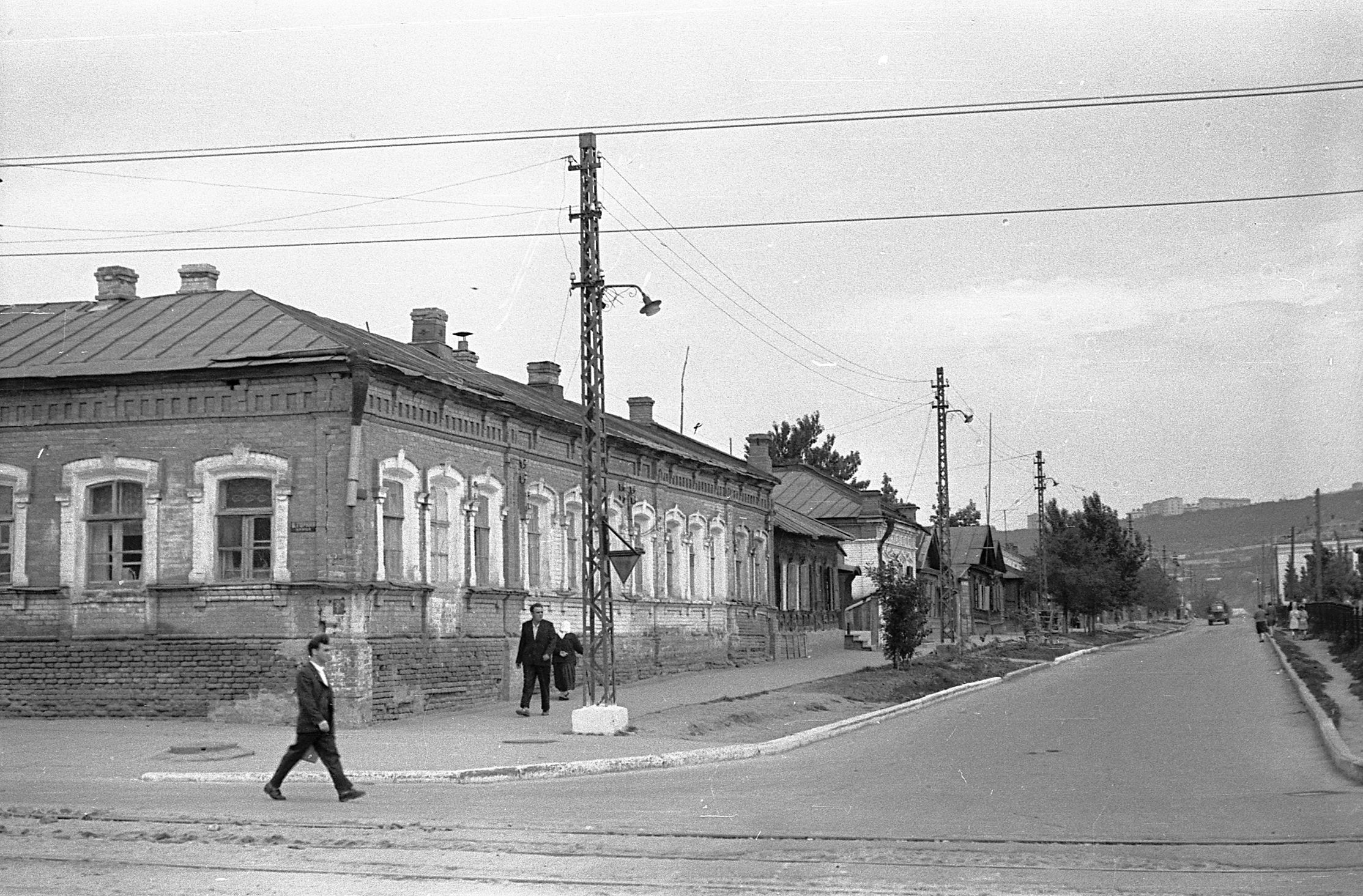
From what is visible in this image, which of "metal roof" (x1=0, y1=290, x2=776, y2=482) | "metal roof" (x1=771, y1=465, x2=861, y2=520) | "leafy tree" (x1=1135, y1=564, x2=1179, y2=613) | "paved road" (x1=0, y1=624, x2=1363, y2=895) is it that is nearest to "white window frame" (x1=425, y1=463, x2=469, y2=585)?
"metal roof" (x1=0, y1=290, x2=776, y2=482)

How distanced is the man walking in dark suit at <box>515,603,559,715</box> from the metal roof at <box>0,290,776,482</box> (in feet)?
13.6

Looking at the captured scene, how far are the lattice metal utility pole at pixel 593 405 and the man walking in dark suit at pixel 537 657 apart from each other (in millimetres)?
2456

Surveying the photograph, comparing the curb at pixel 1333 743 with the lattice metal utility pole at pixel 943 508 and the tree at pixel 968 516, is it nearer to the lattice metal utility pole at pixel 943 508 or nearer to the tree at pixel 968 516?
A: the lattice metal utility pole at pixel 943 508

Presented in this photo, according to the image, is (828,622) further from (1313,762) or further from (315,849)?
(315,849)

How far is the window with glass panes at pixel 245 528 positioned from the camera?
21.9m

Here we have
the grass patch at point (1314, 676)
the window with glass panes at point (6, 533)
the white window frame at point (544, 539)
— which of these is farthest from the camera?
the white window frame at point (544, 539)

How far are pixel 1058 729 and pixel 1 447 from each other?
1673cm

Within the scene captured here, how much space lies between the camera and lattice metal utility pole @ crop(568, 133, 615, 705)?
20.0m

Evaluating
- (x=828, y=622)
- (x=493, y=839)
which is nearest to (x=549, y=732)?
(x=493, y=839)

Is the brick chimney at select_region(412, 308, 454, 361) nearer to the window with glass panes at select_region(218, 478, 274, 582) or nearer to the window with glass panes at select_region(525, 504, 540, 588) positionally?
the window with glass panes at select_region(525, 504, 540, 588)

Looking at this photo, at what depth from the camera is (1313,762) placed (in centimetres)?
1725

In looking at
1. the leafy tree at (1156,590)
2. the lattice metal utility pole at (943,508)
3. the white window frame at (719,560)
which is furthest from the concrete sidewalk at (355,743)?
the leafy tree at (1156,590)

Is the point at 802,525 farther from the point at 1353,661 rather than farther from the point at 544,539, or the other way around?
the point at 544,539

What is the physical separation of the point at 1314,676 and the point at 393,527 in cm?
2051
